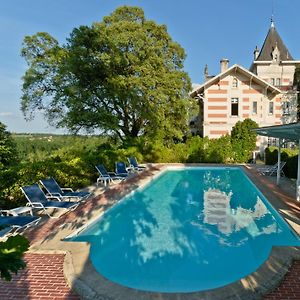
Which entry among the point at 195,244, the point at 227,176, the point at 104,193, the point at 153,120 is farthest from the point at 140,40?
the point at 195,244

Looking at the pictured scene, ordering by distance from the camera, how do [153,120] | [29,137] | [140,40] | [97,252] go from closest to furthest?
1. [97,252]
2. [140,40]
3. [153,120]
4. [29,137]

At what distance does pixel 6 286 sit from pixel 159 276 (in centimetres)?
277

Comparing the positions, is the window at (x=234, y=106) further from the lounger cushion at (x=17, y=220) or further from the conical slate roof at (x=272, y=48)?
the lounger cushion at (x=17, y=220)

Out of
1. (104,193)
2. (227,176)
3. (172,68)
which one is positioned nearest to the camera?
(104,193)

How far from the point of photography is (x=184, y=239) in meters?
7.51

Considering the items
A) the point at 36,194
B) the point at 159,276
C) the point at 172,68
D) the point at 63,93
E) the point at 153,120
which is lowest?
the point at 159,276

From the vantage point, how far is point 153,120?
21844mm

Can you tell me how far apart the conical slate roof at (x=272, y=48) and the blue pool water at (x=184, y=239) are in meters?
25.8

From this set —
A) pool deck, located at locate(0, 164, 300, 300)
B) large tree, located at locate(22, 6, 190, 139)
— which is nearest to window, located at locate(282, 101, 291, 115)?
large tree, located at locate(22, 6, 190, 139)

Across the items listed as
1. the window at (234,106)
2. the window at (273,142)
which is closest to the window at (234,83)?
the window at (234,106)

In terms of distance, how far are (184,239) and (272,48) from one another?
110ft

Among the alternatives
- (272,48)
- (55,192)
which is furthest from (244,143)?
(55,192)

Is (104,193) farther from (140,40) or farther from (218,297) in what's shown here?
(140,40)

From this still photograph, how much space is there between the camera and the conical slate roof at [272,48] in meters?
33.4
